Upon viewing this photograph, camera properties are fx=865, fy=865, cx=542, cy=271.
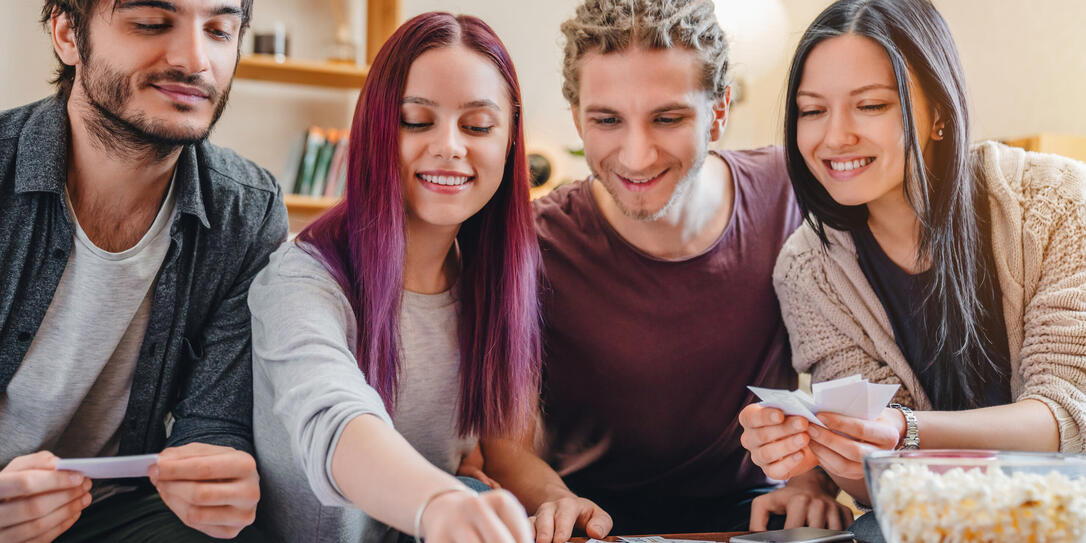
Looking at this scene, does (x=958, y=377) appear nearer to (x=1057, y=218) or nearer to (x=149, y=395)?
(x=1057, y=218)

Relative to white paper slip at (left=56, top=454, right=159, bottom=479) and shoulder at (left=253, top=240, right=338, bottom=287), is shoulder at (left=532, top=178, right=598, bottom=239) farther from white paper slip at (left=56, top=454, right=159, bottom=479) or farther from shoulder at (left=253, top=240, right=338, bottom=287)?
white paper slip at (left=56, top=454, right=159, bottom=479)

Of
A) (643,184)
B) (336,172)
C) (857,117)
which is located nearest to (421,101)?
(643,184)

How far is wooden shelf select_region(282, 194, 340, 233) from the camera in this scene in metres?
3.30

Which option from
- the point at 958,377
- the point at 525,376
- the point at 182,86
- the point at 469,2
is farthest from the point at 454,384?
the point at 469,2

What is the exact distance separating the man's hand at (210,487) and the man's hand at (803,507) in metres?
0.87

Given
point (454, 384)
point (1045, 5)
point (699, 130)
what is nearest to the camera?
point (454, 384)

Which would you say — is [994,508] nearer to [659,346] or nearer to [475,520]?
[475,520]

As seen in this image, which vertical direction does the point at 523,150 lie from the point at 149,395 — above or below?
above

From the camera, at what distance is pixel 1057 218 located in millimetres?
1463

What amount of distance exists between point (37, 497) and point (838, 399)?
1.07 metres

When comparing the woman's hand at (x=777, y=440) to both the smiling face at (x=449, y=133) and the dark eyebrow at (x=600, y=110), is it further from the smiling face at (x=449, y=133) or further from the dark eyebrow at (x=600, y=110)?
the dark eyebrow at (x=600, y=110)

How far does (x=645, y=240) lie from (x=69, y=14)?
1.15 m

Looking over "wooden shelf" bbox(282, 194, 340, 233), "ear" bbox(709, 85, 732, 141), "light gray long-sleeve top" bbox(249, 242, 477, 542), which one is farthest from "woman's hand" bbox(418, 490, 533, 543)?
"wooden shelf" bbox(282, 194, 340, 233)

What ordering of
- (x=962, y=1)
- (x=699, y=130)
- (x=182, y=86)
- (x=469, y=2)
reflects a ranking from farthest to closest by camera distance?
(x=469, y=2) < (x=962, y=1) < (x=699, y=130) < (x=182, y=86)
